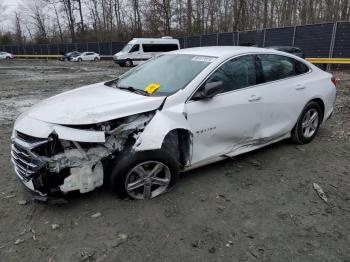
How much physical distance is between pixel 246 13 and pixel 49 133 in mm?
39711

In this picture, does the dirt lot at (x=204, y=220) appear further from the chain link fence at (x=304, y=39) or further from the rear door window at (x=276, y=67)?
the chain link fence at (x=304, y=39)

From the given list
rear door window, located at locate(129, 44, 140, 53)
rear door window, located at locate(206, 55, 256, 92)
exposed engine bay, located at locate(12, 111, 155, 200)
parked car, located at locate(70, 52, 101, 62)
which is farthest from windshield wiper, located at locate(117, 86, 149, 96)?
parked car, located at locate(70, 52, 101, 62)

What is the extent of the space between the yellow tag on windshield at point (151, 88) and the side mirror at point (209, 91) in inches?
18.8

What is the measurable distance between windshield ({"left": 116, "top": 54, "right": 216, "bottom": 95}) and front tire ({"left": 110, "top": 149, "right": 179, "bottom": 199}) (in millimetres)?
798

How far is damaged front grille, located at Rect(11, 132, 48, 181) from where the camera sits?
2.94 meters

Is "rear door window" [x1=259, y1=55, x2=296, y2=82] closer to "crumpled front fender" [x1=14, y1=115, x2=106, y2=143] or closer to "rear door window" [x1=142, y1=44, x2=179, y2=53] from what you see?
"crumpled front fender" [x1=14, y1=115, x2=106, y2=143]

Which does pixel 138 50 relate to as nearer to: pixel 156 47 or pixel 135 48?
pixel 135 48

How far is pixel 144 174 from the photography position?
3348 mm

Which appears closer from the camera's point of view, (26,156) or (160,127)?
(26,156)

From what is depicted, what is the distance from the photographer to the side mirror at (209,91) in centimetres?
354

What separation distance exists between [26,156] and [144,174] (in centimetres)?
119

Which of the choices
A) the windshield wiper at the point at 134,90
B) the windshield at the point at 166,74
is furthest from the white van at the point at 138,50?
the windshield wiper at the point at 134,90

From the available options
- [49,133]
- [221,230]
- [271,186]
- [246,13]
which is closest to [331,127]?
[271,186]

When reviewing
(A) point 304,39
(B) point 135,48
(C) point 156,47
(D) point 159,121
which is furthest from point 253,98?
(C) point 156,47
